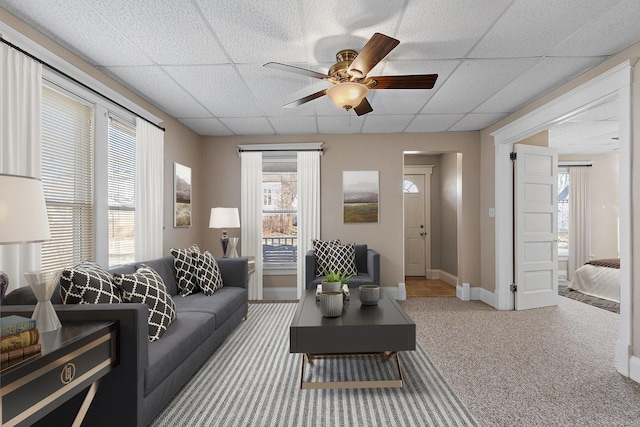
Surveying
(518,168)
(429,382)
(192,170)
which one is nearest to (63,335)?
(429,382)

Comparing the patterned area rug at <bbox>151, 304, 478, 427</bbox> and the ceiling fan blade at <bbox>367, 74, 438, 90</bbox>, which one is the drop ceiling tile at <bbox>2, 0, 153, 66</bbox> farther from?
the patterned area rug at <bbox>151, 304, 478, 427</bbox>

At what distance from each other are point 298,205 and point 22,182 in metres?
3.96

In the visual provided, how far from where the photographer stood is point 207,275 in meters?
3.50

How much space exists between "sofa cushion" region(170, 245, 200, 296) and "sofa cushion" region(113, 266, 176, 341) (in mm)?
1028

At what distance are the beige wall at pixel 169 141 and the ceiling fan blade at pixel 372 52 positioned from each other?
224 cm

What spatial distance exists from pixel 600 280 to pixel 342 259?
406 centimetres

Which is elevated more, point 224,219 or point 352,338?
point 224,219

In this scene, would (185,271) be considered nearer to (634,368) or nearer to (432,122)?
(432,122)

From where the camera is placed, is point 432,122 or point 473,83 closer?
point 473,83

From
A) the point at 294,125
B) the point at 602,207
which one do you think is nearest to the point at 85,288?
the point at 294,125

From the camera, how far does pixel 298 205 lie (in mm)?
5164

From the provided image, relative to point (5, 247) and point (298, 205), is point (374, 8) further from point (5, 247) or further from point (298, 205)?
point (298, 205)

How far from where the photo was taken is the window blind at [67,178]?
2488 millimetres

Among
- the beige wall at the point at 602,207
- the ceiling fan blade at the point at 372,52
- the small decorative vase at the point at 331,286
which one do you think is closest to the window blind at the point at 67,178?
the small decorative vase at the point at 331,286
